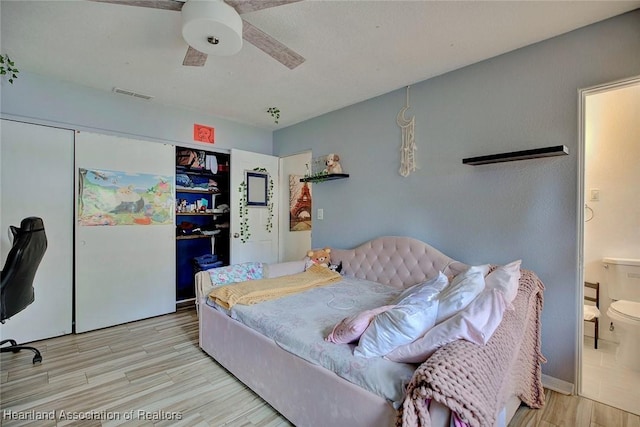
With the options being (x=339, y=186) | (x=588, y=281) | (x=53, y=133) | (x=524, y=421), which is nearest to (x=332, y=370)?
(x=524, y=421)

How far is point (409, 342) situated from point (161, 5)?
7.03ft

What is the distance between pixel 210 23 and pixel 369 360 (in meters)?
1.88

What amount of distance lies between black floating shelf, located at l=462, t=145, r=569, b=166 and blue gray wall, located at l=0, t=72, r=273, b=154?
3.18m

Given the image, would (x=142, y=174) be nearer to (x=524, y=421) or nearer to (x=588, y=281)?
(x=524, y=421)

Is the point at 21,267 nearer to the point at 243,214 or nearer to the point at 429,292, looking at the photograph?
the point at 243,214

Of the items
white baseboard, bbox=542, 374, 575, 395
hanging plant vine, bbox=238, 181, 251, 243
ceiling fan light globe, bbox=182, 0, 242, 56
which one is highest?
ceiling fan light globe, bbox=182, 0, 242, 56

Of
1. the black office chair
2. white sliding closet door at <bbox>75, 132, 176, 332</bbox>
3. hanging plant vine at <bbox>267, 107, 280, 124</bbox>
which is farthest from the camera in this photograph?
hanging plant vine at <bbox>267, 107, 280, 124</bbox>

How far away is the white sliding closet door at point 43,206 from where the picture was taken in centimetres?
267

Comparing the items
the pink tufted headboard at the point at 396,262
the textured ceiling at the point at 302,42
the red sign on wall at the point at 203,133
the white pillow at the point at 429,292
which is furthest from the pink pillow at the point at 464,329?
the red sign on wall at the point at 203,133

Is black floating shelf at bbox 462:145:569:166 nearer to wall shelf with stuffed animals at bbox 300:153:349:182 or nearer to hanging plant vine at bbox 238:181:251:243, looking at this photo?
wall shelf with stuffed animals at bbox 300:153:349:182

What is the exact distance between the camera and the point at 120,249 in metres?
3.28

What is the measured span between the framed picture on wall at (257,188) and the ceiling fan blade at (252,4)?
2677mm

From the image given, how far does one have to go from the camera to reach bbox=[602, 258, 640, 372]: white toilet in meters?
2.25

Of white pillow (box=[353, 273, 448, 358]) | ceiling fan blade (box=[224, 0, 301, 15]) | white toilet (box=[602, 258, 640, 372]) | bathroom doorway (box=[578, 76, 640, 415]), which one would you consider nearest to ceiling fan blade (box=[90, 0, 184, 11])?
ceiling fan blade (box=[224, 0, 301, 15])
